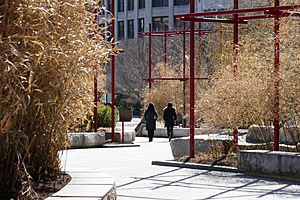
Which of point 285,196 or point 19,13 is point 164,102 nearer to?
point 285,196

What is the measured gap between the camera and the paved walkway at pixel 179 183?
12.5m

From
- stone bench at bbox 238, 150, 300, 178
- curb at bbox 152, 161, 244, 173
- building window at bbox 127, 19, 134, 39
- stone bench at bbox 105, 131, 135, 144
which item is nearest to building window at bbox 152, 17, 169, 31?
building window at bbox 127, 19, 134, 39

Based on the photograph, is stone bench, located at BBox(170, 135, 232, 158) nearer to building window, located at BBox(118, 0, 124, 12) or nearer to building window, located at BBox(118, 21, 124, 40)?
building window, located at BBox(118, 21, 124, 40)

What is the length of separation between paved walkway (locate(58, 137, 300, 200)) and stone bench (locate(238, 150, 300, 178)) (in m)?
0.26

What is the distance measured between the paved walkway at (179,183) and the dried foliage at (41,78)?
1.57 meters

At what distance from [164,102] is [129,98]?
30706mm

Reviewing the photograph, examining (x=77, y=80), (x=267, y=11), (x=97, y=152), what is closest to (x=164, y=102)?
(x=97, y=152)

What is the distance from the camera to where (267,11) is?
51.1 ft

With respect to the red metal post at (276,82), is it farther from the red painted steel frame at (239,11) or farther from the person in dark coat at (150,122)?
the person in dark coat at (150,122)

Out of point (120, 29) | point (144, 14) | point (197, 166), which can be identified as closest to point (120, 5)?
point (120, 29)

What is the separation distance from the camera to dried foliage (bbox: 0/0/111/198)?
7949 millimetres

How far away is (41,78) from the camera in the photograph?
9.00 meters

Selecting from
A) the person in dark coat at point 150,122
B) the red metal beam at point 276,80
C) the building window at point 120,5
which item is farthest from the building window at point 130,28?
the red metal beam at point 276,80

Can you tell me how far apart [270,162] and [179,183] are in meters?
2.02
